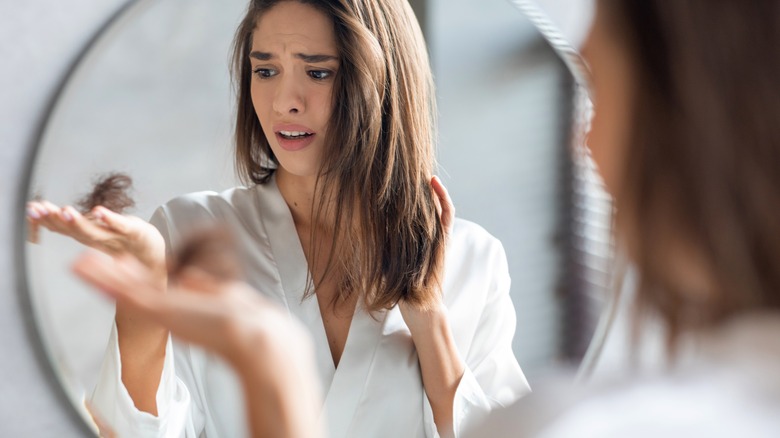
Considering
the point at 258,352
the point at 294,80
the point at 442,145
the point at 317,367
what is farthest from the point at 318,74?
the point at 258,352

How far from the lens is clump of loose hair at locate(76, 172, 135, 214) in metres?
0.69

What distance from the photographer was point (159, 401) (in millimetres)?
674

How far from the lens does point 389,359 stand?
692mm

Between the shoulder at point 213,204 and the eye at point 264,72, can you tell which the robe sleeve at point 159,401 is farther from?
Answer: the eye at point 264,72

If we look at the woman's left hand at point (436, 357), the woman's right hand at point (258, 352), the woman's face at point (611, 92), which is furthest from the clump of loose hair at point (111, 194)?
the woman's face at point (611, 92)

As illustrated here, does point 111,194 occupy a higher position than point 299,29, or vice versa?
point 299,29

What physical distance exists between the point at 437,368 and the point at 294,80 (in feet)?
0.86

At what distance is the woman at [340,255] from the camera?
663 mm

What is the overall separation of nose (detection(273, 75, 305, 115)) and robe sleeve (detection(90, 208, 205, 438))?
13 cm

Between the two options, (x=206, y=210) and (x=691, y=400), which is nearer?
(x=691, y=400)

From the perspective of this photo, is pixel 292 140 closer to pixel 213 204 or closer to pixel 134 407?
pixel 213 204

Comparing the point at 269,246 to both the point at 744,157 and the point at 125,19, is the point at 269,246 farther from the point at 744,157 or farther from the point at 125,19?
the point at 744,157

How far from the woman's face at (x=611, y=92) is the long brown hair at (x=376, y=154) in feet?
1.02

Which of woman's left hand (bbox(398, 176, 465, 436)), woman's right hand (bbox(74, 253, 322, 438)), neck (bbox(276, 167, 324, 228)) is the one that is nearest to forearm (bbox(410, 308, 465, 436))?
woman's left hand (bbox(398, 176, 465, 436))
